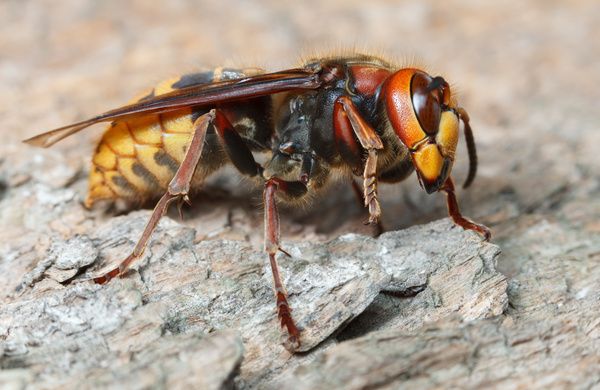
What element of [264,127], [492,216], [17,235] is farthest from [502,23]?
[17,235]

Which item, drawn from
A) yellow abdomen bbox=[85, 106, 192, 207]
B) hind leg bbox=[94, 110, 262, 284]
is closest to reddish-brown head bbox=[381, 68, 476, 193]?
hind leg bbox=[94, 110, 262, 284]

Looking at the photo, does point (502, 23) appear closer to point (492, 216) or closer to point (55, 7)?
point (492, 216)

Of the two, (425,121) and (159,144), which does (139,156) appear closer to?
(159,144)

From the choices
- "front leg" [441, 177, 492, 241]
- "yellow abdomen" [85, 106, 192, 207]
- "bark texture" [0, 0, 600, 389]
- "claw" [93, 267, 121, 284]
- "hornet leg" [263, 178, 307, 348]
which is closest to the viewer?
"bark texture" [0, 0, 600, 389]

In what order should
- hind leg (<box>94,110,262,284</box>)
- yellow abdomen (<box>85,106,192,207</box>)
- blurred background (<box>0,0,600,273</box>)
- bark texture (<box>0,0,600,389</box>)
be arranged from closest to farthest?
bark texture (<box>0,0,600,389</box>)
hind leg (<box>94,110,262,284</box>)
yellow abdomen (<box>85,106,192,207</box>)
blurred background (<box>0,0,600,273</box>)

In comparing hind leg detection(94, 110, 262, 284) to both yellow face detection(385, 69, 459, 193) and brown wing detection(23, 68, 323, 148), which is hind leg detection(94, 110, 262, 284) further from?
yellow face detection(385, 69, 459, 193)

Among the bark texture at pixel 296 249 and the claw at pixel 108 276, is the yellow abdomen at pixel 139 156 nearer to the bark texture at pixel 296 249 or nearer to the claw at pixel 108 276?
the bark texture at pixel 296 249

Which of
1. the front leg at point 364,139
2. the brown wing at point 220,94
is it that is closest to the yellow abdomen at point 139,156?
the brown wing at point 220,94
